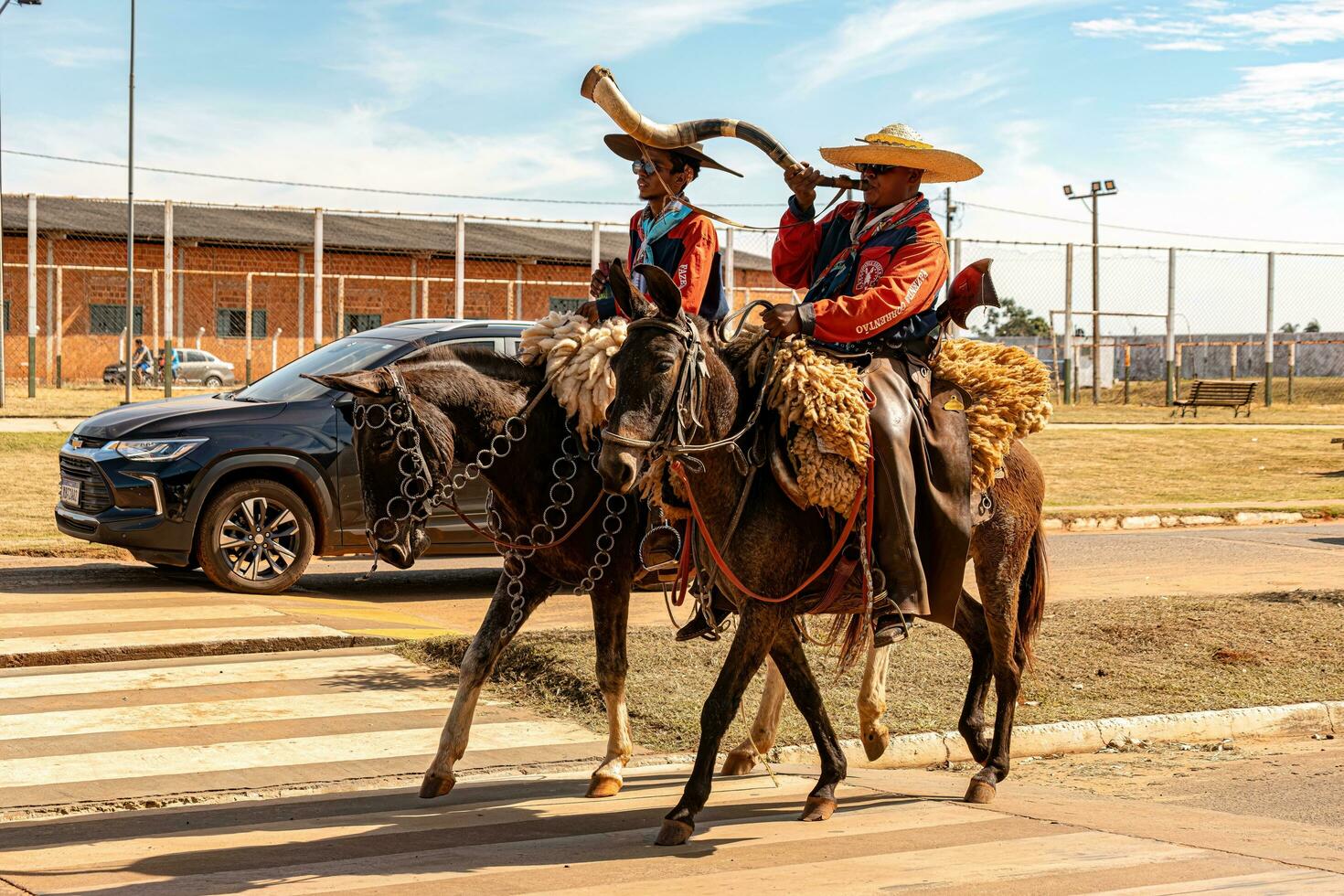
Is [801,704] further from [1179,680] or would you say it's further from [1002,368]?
[1179,680]

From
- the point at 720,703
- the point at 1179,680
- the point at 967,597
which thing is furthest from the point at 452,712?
the point at 1179,680

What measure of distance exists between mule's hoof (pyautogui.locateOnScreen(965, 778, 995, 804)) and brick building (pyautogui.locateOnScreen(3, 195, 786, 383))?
37.2 meters

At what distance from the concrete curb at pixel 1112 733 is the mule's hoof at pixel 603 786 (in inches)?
46.0

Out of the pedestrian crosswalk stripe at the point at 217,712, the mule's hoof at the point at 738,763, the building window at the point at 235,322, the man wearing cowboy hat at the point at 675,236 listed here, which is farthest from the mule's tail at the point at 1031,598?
the building window at the point at 235,322

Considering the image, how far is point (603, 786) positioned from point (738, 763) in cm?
87

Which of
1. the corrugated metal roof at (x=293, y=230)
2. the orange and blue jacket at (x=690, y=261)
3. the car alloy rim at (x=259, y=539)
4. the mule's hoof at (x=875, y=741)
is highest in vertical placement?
the corrugated metal roof at (x=293, y=230)

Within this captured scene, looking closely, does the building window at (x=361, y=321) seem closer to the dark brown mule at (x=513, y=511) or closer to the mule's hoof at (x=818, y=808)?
the dark brown mule at (x=513, y=511)

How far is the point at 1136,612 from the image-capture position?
11297mm

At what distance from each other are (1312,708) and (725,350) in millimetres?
4744

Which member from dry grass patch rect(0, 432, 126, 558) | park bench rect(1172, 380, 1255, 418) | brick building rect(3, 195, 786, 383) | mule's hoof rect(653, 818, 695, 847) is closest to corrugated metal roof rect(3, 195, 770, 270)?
brick building rect(3, 195, 786, 383)

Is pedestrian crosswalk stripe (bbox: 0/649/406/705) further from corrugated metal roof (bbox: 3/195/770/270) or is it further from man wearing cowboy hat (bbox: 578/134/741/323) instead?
corrugated metal roof (bbox: 3/195/770/270)

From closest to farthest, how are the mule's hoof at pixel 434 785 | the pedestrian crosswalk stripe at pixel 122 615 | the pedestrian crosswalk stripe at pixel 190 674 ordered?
the mule's hoof at pixel 434 785 < the pedestrian crosswalk stripe at pixel 190 674 < the pedestrian crosswalk stripe at pixel 122 615

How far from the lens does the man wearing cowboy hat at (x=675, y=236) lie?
705 cm

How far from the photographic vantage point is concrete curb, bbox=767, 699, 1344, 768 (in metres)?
7.86
